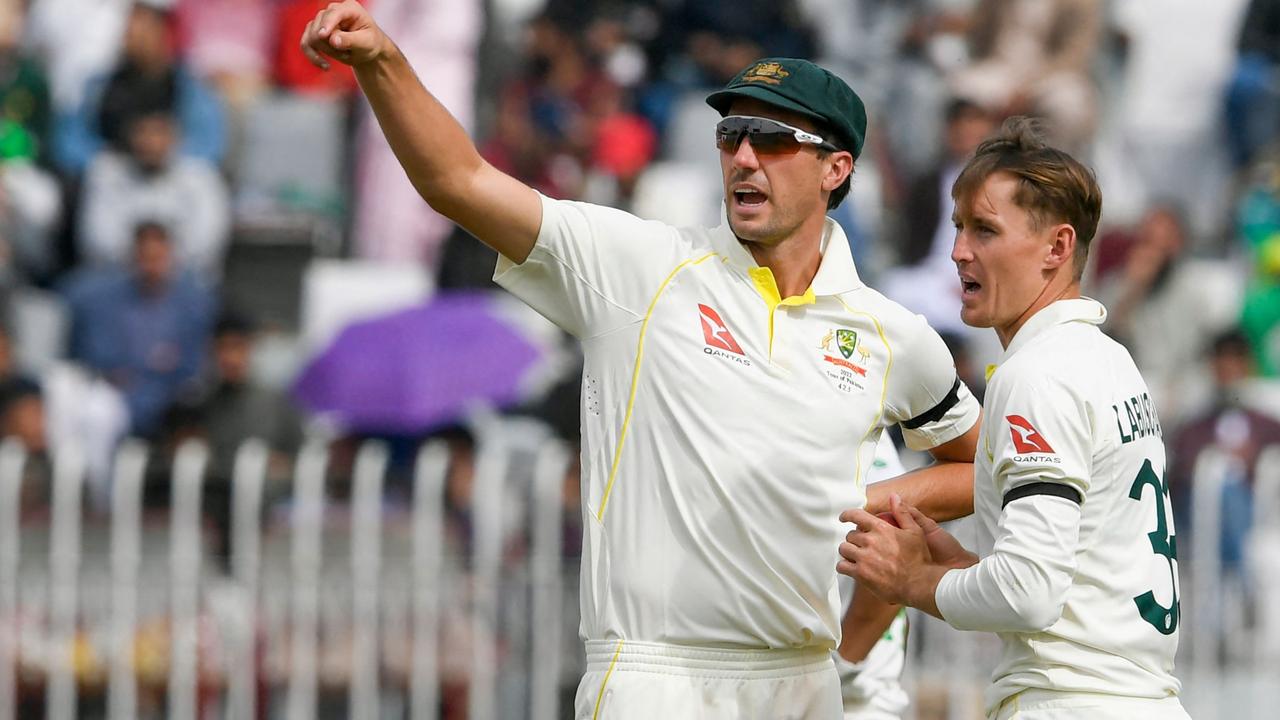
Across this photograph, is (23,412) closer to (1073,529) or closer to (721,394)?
(721,394)

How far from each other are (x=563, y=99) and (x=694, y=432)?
902 cm

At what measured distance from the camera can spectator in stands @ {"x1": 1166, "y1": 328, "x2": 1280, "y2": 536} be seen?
9750mm

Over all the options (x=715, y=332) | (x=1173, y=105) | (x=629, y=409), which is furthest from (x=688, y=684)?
(x=1173, y=105)

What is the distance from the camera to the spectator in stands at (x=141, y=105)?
489 inches

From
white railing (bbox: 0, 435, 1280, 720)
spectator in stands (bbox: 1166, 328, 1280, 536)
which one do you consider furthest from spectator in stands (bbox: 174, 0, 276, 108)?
spectator in stands (bbox: 1166, 328, 1280, 536)

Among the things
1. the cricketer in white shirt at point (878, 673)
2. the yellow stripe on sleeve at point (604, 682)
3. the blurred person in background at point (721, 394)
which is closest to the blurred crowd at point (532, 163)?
the cricketer in white shirt at point (878, 673)

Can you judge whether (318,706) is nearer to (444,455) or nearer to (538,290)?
(444,455)

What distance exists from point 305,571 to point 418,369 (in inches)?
65.9

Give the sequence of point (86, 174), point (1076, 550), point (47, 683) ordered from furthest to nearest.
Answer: point (86, 174), point (47, 683), point (1076, 550)

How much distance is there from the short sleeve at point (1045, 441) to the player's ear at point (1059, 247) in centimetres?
35

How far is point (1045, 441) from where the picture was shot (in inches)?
172

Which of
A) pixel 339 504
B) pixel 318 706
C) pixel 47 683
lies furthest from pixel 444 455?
pixel 47 683

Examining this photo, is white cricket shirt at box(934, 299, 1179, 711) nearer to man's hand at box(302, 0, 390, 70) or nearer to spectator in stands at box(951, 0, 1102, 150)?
man's hand at box(302, 0, 390, 70)

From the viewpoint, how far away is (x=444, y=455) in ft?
30.9
